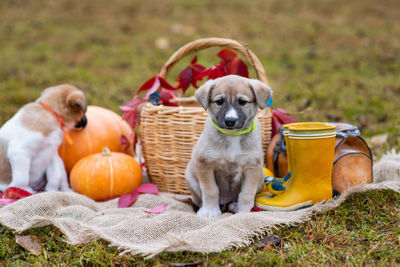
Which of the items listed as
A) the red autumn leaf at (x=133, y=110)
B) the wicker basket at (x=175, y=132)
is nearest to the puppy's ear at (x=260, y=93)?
the wicker basket at (x=175, y=132)

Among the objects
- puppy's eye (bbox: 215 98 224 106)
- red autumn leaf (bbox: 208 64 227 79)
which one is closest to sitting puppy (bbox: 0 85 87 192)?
red autumn leaf (bbox: 208 64 227 79)

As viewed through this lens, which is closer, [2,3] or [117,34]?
[117,34]

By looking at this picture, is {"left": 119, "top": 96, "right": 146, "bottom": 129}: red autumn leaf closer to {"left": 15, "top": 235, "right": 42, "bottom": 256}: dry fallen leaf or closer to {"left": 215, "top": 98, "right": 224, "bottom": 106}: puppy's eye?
{"left": 215, "top": 98, "right": 224, "bottom": 106}: puppy's eye

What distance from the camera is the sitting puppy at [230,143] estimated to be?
10.0ft

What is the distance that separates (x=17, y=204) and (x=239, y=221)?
1.82m

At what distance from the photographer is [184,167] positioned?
Result: 13.1 ft

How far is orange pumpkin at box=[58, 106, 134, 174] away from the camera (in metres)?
4.48

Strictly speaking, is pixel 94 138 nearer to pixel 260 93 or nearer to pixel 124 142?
pixel 124 142

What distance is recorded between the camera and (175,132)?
390 cm

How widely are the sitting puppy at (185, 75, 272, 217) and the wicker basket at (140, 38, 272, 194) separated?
53cm

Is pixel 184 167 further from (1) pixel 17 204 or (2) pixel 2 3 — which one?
(2) pixel 2 3

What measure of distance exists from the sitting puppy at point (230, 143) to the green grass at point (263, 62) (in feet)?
1.93

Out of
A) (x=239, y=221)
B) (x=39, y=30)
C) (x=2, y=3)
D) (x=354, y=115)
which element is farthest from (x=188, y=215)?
(x=2, y=3)

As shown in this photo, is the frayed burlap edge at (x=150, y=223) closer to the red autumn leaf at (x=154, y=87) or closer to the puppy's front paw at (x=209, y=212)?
the puppy's front paw at (x=209, y=212)
